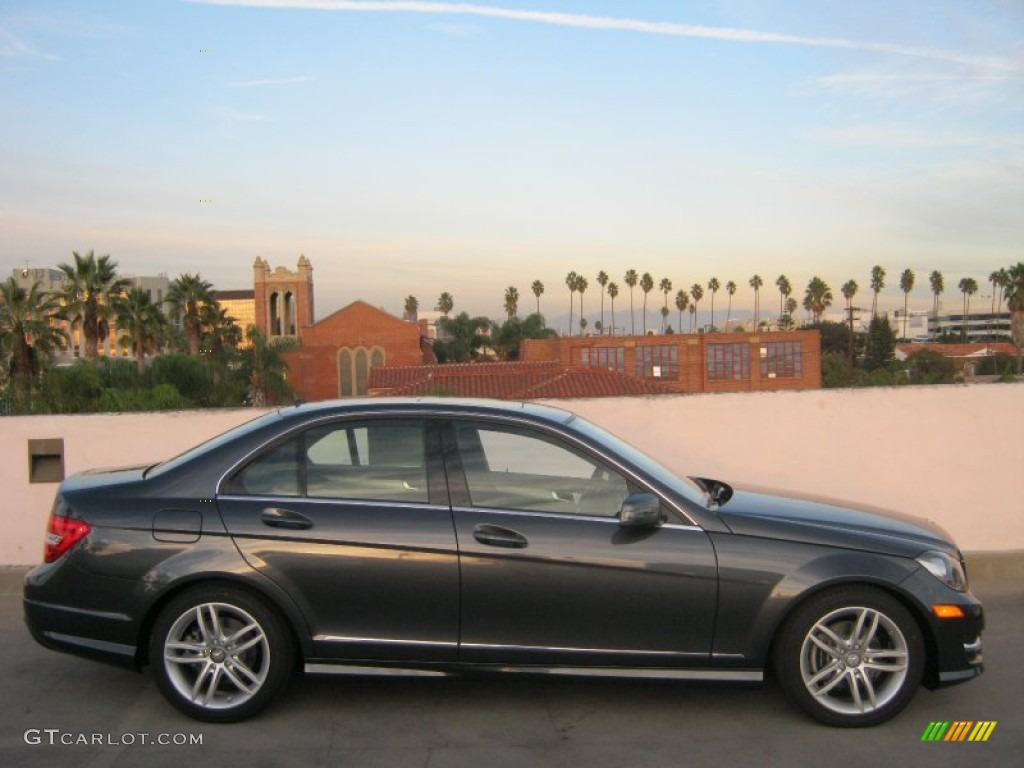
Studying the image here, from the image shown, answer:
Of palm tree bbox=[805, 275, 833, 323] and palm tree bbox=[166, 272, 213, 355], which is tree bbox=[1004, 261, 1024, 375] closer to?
palm tree bbox=[805, 275, 833, 323]

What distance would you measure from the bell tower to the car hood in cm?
9164

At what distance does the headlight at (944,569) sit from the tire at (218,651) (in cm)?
284

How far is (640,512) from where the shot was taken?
4.40 m

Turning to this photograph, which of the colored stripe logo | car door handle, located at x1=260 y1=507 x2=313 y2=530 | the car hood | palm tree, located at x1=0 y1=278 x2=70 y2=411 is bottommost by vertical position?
the colored stripe logo

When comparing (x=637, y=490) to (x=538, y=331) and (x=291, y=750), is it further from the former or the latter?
(x=538, y=331)

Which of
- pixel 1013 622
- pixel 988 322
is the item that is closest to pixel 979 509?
pixel 1013 622

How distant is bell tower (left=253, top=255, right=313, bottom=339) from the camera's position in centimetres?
9531

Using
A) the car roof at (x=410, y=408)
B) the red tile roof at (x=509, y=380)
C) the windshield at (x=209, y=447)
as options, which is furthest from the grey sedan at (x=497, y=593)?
the red tile roof at (x=509, y=380)

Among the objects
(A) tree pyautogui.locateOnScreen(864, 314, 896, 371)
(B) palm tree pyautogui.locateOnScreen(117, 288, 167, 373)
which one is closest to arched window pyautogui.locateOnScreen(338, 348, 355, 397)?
(B) palm tree pyautogui.locateOnScreen(117, 288, 167, 373)

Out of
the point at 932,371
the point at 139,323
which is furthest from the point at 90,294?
the point at 932,371

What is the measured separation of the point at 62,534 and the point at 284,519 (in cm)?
104

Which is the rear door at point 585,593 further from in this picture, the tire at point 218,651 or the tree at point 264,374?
the tree at point 264,374

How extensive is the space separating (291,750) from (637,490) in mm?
1842

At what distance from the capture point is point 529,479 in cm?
473
